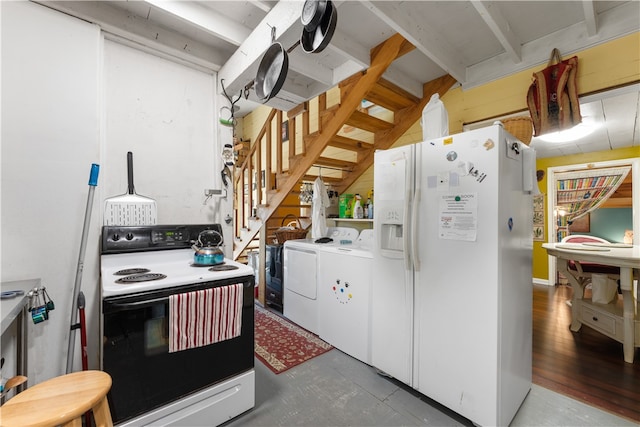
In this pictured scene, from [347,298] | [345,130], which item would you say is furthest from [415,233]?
[345,130]

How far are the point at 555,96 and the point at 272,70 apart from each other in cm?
215

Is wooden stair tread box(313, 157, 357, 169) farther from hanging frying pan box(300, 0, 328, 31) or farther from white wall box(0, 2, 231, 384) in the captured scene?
hanging frying pan box(300, 0, 328, 31)

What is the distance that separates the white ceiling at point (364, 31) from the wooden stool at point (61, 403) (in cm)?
195

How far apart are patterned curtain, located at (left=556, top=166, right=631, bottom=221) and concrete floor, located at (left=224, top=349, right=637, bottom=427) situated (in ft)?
14.9

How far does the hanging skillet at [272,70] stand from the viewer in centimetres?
147

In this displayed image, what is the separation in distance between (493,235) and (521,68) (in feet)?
5.80

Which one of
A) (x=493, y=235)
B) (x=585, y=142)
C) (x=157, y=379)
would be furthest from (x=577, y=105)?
(x=157, y=379)

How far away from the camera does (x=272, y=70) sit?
1.63 m

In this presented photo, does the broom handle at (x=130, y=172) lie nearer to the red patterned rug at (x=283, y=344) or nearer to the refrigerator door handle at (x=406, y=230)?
the red patterned rug at (x=283, y=344)

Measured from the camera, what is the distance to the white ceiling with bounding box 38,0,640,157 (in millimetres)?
1733

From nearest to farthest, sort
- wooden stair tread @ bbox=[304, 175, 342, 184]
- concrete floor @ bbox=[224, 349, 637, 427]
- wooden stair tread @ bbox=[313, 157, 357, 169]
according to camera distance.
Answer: concrete floor @ bbox=[224, 349, 637, 427]
wooden stair tread @ bbox=[313, 157, 357, 169]
wooden stair tread @ bbox=[304, 175, 342, 184]

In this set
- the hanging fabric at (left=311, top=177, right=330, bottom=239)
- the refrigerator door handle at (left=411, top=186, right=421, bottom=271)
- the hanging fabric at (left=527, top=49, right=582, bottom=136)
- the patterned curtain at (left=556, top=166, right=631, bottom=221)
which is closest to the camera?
the refrigerator door handle at (left=411, top=186, right=421, bottom=271)

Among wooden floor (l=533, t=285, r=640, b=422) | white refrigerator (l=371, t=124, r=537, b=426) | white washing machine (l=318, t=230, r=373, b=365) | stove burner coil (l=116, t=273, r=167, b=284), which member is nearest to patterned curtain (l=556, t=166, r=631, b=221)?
wooden floor (l=533, t=285, r=640, b=422)

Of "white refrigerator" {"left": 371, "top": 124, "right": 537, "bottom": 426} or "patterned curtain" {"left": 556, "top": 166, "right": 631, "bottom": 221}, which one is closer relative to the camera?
"white refrigerator" {"left": 371, "top": 124, "right": 537, "bottom": 426}
